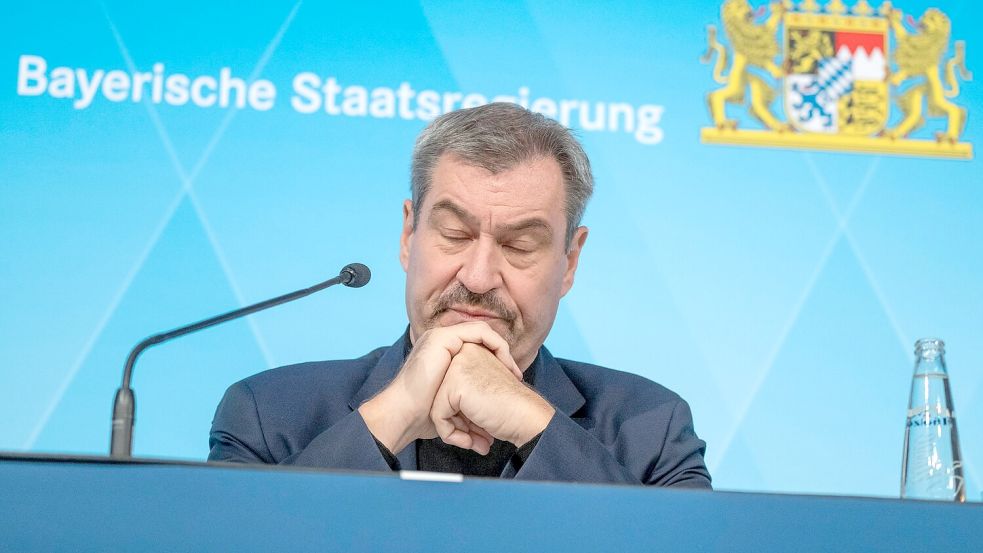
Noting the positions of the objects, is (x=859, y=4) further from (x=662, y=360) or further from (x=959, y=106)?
(x=662, y=360)

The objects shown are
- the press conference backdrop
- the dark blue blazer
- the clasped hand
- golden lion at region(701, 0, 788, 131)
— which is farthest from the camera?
golden lion at region(701, 0, 788, 131)

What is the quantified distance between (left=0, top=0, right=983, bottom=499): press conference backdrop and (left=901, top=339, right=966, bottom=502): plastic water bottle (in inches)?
49.1

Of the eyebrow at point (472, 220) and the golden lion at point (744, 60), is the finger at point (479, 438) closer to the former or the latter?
the eyebrow at point (472, 220)

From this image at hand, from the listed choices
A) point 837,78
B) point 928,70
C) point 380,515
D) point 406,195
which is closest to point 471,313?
point 380,515

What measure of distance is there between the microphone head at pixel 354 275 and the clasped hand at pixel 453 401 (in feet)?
0.66

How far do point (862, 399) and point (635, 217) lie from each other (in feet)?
2.74

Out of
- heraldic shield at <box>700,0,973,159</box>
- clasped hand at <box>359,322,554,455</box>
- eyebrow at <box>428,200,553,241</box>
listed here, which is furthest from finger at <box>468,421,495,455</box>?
heraldic shield at <box>700,0,973,159</box>

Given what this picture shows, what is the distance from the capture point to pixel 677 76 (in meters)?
3.29

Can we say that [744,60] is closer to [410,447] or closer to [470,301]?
[470,301]

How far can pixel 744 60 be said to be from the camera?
10.9 feet

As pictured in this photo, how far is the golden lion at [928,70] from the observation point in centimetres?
334

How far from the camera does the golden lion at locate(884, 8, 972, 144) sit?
11.0 ft

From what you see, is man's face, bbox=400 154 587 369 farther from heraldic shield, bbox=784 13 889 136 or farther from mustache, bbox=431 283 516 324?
heraldic shield, bbox=784 13 889 136

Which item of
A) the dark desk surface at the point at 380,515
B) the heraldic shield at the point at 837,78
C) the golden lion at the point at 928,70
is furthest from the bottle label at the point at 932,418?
the golden lion at the point at 928,70
